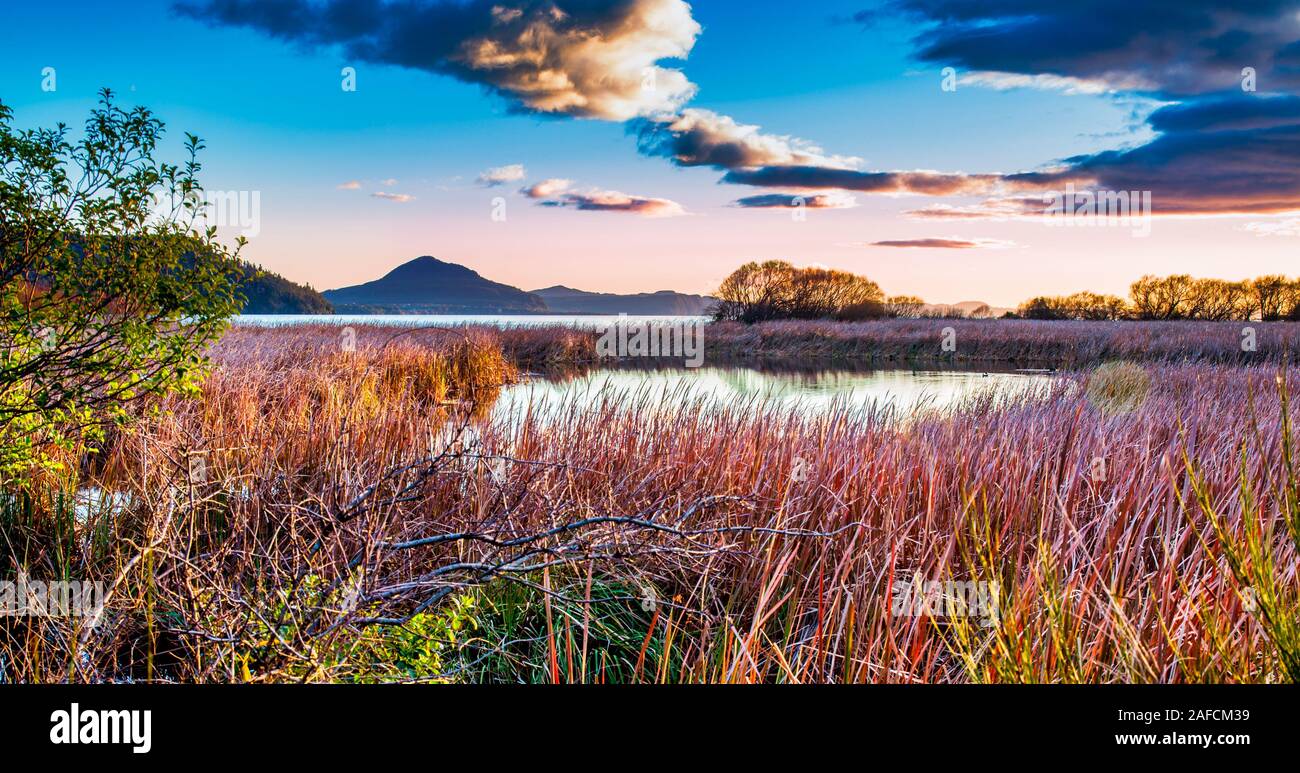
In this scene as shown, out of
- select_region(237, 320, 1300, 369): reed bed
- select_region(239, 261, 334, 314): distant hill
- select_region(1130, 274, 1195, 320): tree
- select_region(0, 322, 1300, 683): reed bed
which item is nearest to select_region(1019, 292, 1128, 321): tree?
select_region(1130, 274, 1195, 320): tree

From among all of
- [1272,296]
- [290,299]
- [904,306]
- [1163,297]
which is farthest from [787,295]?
[290,299]

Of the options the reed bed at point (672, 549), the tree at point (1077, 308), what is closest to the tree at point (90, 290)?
the reed bed at point (672, 549)

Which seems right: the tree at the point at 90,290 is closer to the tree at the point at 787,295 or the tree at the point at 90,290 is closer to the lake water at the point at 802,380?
the lake water at the point at 802,380

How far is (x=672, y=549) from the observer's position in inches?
90.5

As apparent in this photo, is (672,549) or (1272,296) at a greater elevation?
(1272,296)

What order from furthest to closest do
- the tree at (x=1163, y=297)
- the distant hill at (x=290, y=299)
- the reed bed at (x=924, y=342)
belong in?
1. the distant hill at (x=290, y=299)
2. the tree at (x=1163, y=297)
3. the reed bed at (x=924, y=342)

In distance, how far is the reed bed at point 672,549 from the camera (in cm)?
216

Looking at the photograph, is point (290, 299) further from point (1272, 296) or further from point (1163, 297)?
point (1272, 296)

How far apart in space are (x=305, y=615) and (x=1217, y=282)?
7479cm

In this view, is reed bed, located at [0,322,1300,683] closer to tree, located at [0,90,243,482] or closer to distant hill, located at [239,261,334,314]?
tree, located at [0,90,243,482]
